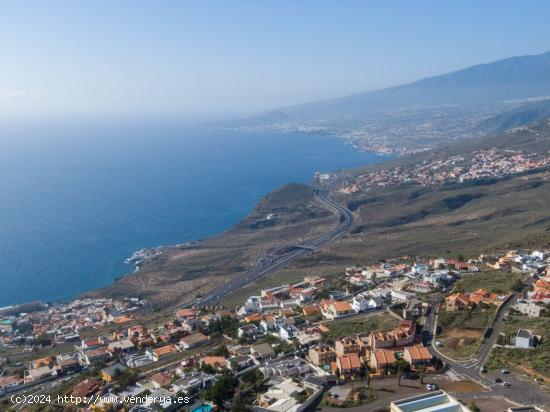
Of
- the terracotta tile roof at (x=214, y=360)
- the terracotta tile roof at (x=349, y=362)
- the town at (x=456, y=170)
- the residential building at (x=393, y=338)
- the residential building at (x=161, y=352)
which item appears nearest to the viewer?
the terracotta tile roof at (x=349, y=362)

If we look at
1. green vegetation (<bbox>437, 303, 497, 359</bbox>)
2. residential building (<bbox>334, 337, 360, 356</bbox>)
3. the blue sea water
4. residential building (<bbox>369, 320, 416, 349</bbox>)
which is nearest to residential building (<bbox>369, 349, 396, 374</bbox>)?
residential building (<bbox>369, 320, 416, 349</bbox>)

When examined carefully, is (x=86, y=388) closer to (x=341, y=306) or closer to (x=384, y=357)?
(x=384, y=357)

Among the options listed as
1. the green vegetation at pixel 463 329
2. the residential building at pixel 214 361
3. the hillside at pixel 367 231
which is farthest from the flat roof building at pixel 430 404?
the hillside at pixel 367 231

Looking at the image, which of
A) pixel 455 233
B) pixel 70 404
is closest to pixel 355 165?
pixel 455 233

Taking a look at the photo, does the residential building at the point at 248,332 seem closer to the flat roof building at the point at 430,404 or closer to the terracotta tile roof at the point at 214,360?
the terracotta tile roof at the point at 214,360

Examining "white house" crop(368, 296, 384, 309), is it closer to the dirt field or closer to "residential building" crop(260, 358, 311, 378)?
the dirt field

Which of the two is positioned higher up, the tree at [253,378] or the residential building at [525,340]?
the residential building at [525,340]
